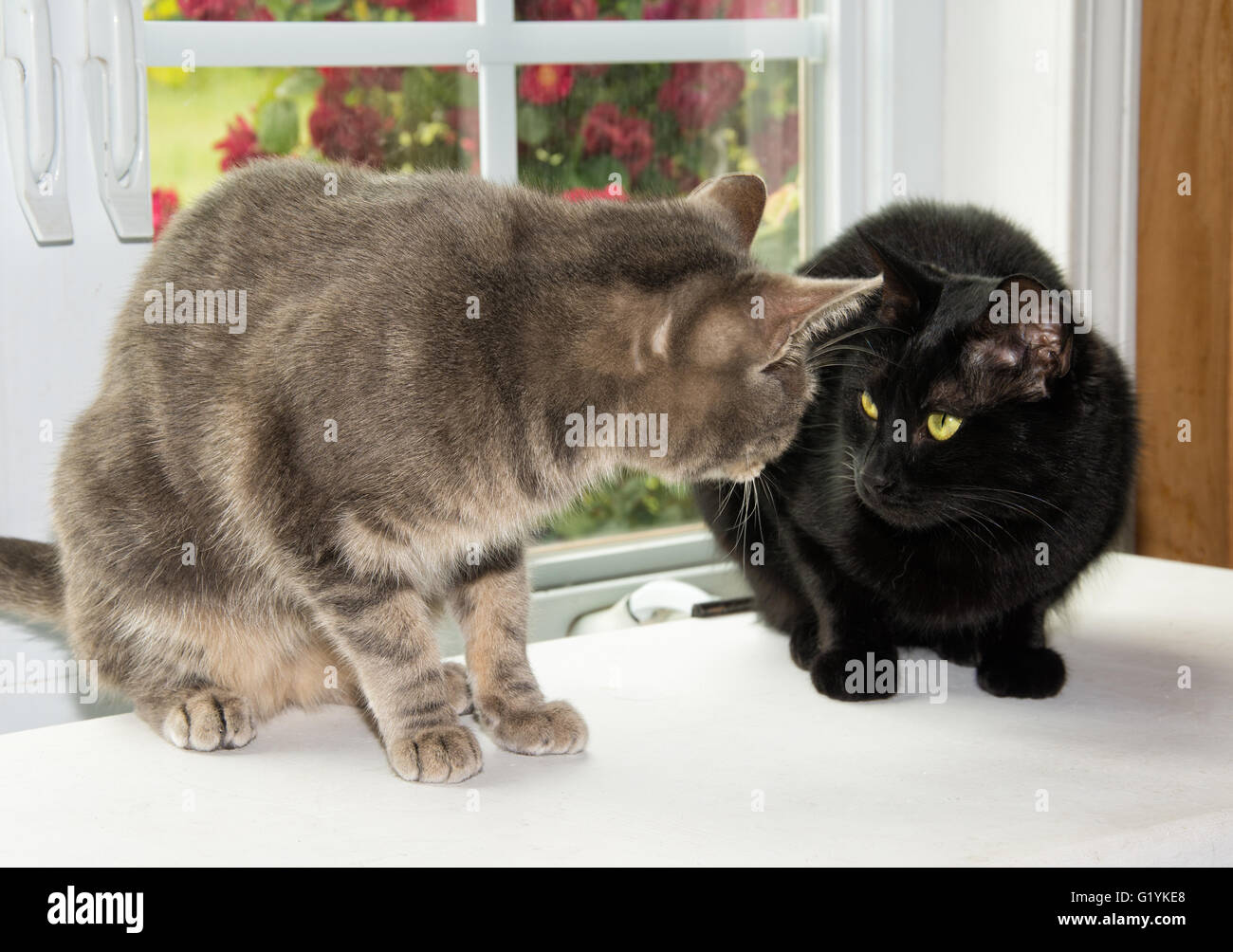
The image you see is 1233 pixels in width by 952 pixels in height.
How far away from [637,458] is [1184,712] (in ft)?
2.11

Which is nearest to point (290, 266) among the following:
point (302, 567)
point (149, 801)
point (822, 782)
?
point (302, 567)

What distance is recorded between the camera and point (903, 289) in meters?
1.27

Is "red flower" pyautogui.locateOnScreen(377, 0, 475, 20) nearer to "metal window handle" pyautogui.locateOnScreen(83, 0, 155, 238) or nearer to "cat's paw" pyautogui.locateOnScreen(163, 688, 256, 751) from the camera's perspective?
"metal window handle" pyautogui.locateOnScreen(83, 0, 155, 238)

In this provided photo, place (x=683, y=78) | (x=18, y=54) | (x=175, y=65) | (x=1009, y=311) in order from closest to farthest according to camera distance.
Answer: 1. (x=1009, y=311)
2. (x=18, y=54)
3. (x=175, y=65)
4. (x=683, y=78)

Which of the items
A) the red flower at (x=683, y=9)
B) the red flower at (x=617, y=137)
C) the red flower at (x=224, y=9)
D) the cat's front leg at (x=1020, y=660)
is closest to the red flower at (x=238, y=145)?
the red flower at (x=224, y=9)

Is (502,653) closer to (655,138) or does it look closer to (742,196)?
(742,196)

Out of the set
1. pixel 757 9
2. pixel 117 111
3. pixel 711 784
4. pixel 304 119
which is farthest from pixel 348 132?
pixel 711 784

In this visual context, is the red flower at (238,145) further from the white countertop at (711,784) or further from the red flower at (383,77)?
the white countertop at (711,784)

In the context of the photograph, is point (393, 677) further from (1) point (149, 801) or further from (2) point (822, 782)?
Answer: (2) point (822, 782)

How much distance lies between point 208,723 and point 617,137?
1.19 m

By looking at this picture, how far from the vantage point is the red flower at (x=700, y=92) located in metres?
2.00

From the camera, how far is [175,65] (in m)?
1.55

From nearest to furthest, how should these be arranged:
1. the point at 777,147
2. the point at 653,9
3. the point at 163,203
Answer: the point at 163,203 < the point at 653,9 < the point at 777,147

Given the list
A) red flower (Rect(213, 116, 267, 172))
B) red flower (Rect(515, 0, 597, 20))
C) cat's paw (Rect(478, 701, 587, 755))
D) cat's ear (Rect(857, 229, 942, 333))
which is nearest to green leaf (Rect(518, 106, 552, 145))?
red flower (Rect(515, 0, 597, 20))
